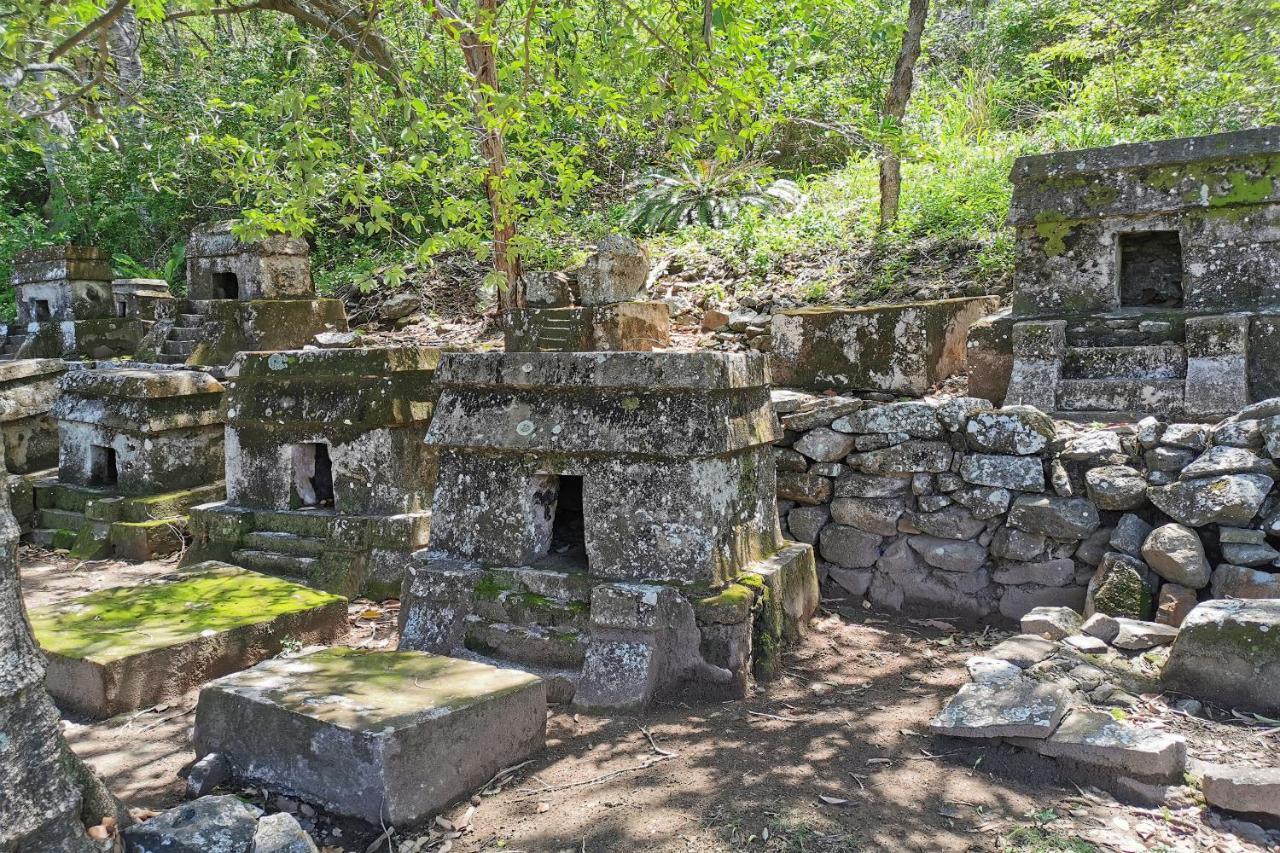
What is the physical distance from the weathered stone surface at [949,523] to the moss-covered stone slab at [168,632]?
339 cm

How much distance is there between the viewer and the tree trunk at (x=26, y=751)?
2.35 meters

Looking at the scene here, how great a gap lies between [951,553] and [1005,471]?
0.56m

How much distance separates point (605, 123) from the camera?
33.1ft

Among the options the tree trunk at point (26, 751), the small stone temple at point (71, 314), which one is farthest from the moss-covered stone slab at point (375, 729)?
the small stone temple at point (71, 314)

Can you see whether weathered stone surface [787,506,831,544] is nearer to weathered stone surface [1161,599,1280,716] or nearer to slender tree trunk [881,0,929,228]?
weathered stone surface [1161,599,1280,716]

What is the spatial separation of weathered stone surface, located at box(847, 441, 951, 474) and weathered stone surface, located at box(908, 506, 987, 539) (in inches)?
9.8

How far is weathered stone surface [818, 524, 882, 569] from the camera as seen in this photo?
17.9ft

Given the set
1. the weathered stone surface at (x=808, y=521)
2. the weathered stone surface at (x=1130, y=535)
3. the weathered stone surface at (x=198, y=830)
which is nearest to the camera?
the weathered stone surface at (x=198, y=830)

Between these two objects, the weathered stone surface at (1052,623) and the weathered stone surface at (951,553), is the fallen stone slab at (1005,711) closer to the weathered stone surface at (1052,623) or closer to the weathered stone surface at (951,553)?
the weathered stone surface at (1052,623)

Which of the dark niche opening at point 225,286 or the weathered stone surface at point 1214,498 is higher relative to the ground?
the dark niche opening at point 225,286

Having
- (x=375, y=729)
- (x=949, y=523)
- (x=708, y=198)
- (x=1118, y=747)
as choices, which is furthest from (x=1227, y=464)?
(x=708, y=198)

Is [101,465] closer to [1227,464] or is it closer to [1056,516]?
[1056,516]

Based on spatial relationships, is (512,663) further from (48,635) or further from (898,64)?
(898,64)

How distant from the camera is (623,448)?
13.9 feet
